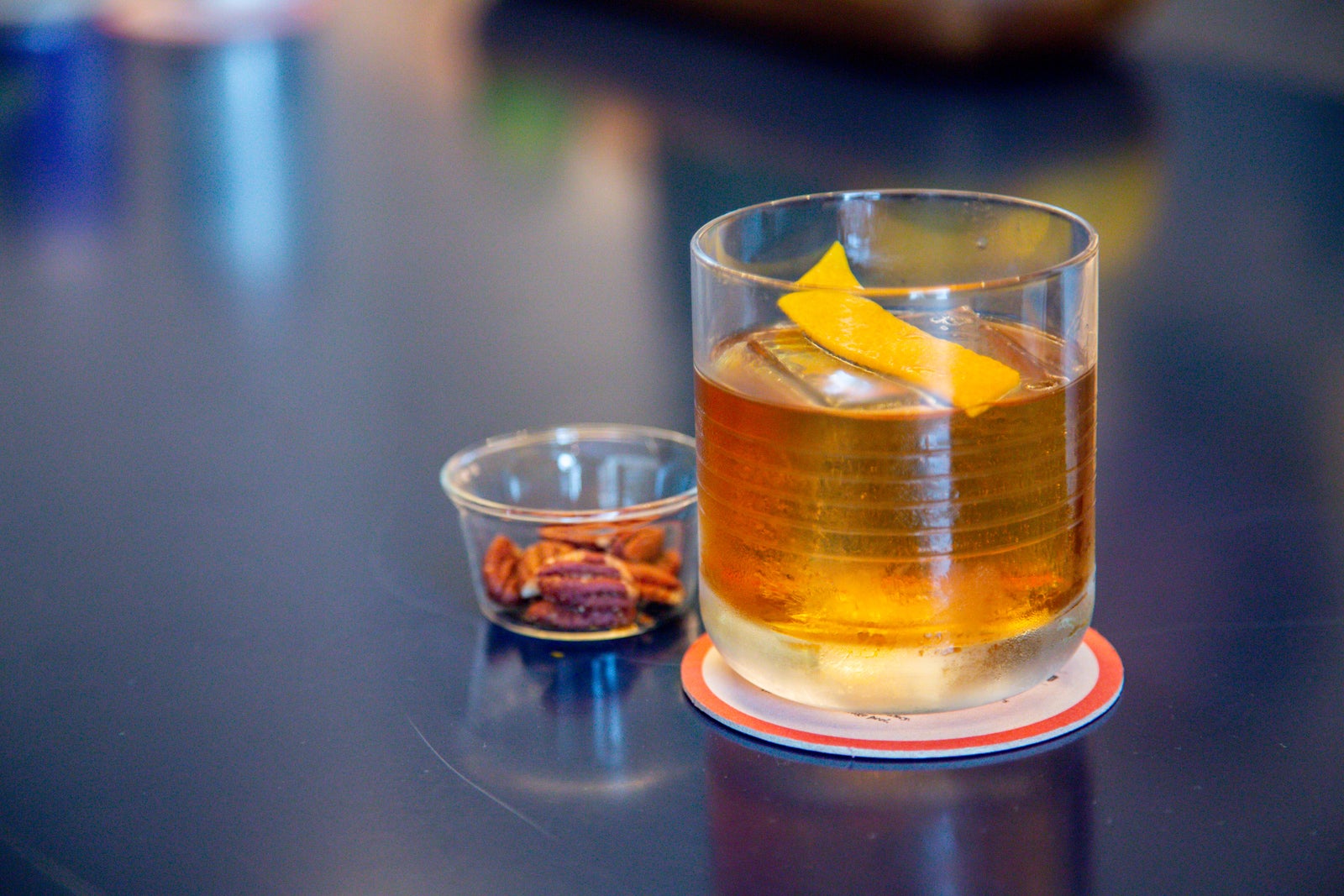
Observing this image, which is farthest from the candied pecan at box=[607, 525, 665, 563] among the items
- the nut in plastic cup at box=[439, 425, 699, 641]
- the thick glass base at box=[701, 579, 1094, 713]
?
the thick glass base at box=[701, 579, 1094, 713]

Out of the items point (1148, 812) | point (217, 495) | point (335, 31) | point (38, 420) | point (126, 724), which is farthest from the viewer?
point (335, 31)

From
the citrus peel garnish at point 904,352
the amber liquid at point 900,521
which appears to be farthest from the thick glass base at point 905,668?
the citrus peel garnish at point 904,352

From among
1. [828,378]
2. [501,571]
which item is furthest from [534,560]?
[828,378]

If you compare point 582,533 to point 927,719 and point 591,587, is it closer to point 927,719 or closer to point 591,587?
point 591,587

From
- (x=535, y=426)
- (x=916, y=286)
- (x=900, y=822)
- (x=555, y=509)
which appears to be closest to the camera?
(x=900, y=822)

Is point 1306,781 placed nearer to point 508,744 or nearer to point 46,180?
point 508,744

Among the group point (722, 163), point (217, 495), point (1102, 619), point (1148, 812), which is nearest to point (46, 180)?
point (722, 163)

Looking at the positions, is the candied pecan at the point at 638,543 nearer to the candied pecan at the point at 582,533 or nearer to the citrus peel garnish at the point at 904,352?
the candied pecan at the point at 582,533
